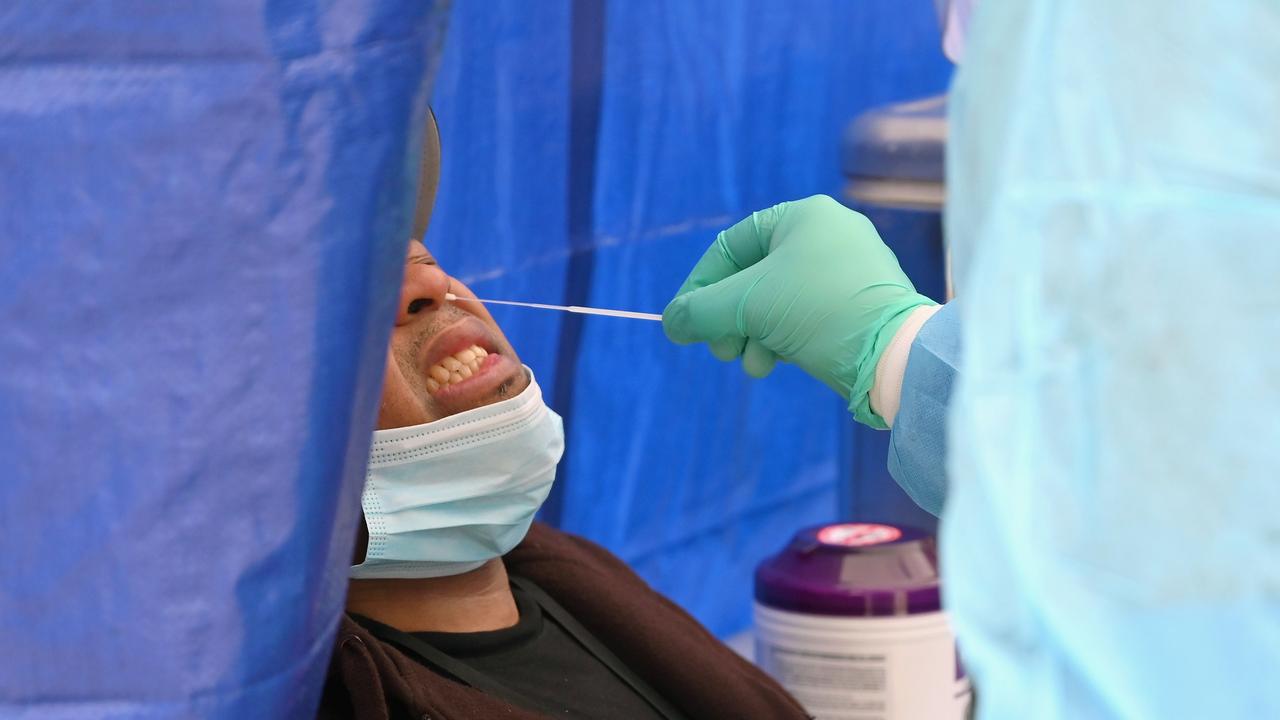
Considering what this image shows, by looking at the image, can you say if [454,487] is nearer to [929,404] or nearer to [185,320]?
[929,404]

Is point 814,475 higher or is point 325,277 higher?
point 325,277

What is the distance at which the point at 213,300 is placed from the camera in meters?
0.71

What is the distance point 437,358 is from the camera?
1553 mm

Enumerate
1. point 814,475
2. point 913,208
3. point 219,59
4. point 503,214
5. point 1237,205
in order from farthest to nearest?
point 814,475 → point 913,208 → point 503,214 → point 219,59 → point 1237,205

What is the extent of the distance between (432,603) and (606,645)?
23cm

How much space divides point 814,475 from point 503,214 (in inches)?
52.9

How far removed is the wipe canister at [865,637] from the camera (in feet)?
6.59

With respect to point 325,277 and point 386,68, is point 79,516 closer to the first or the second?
point 325,277

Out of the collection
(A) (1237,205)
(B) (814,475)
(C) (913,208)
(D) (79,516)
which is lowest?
(B) (814,475)

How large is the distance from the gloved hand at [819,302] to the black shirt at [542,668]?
44cm

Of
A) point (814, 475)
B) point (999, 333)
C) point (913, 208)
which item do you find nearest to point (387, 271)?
point (999, 333)

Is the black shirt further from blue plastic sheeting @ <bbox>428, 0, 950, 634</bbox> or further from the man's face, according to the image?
blue plastic sheeting @ <bbox>428, 0, 950, 634</bbox>

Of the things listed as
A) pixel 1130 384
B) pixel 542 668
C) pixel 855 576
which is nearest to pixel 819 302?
pixel 542 668

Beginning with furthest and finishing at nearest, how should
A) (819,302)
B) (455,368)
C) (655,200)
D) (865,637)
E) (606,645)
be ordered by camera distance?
(655,200) → (865,637) → (606,645) → (455,368) → (819,302)
